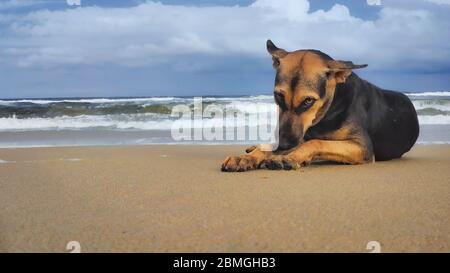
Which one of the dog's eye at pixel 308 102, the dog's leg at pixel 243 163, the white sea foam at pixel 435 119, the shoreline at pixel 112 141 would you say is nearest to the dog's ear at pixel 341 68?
the dog's eye at pixel 308 102

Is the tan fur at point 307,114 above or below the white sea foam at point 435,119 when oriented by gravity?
above

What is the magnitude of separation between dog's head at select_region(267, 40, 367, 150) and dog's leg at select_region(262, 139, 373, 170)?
0.42ft

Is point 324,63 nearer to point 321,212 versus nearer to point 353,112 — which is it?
point 353,112

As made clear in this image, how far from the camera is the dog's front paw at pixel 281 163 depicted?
16.0ft

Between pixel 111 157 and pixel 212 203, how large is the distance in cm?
344

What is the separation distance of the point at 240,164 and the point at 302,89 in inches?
34.0

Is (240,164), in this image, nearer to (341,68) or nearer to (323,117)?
(323,117)

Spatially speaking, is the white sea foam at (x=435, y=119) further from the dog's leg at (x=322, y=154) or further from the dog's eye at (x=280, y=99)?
the dog's eye at (x=280, y=99)

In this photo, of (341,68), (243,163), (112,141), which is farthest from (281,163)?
(112,141)

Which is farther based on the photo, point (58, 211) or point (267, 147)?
point (267, 147)

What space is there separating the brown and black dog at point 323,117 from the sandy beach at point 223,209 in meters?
0.19

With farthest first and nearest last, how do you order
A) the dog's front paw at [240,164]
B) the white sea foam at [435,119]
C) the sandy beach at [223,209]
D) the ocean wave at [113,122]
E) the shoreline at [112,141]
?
1. the white sea foam at [435,119]
2. the ocean wave at [113,122]
3. the shoreline at [112,141]
4. the dog's front paw at [240,164]
5. the sandy beach at [223,209]
